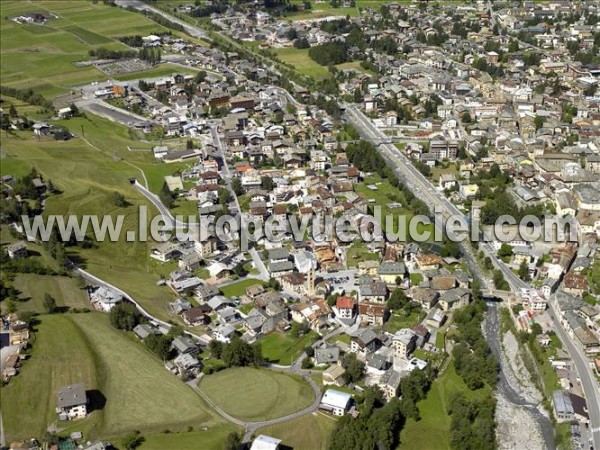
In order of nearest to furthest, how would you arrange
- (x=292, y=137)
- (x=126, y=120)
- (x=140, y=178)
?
(x=140, y=178) < (x=292, y=137) < (x=126, y=120)

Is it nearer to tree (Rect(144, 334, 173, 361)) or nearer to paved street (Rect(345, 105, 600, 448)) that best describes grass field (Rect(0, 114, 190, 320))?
tree (Rect(144, 334, 173, 361))

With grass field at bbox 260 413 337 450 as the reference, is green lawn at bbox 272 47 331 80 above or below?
above

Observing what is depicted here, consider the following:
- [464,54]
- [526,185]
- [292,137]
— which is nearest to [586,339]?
[526,185]

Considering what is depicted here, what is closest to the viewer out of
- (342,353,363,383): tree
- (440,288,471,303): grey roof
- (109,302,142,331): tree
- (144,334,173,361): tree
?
(342,353,363,383): tree

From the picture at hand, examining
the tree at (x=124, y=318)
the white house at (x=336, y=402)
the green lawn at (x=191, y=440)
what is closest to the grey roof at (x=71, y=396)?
the green lawn at (x=191, y=440)

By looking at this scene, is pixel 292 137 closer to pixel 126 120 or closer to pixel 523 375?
pixel 126 120

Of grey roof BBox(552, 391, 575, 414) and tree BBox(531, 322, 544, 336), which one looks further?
tree BBox(531, 322, 544, 336)

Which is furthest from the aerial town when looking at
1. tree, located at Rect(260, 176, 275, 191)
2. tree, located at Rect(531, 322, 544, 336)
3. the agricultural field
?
the agricultural field
